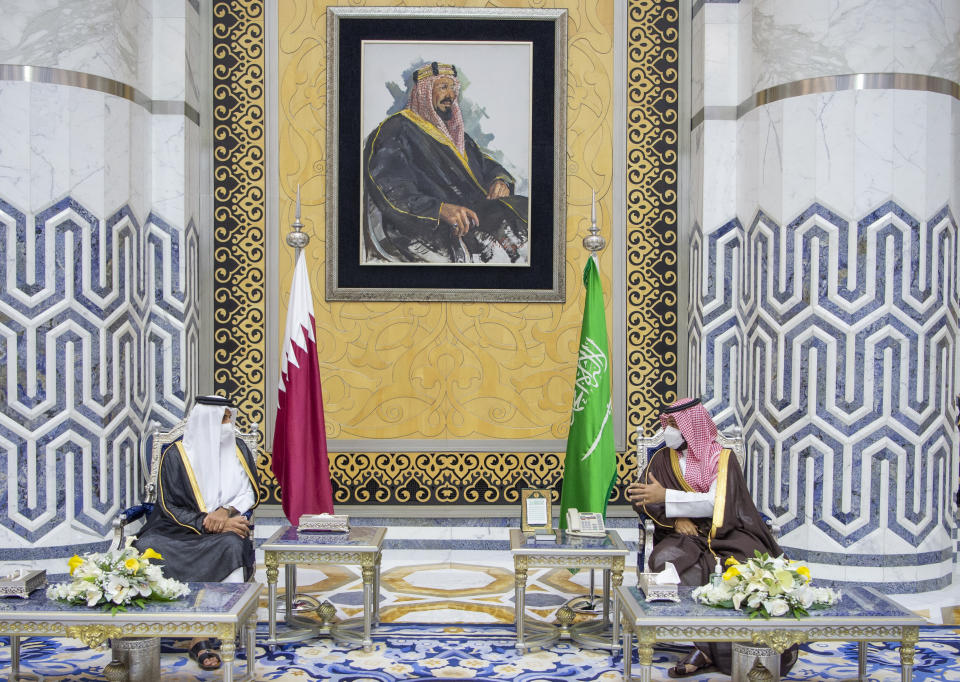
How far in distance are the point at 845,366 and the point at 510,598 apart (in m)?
2.42

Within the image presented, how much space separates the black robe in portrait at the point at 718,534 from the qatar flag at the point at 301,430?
74.6 inches

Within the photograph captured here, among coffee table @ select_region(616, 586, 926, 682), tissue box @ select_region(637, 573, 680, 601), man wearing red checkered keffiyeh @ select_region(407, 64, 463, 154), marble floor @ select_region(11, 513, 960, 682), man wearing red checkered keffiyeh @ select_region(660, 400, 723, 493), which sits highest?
man wearing red checkered keffiyeh @ select_region(407, 64, 463, 154)

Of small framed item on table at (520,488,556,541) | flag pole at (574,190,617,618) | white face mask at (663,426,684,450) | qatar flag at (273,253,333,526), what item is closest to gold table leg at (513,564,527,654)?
small framed item on table at (520,488,556,541)

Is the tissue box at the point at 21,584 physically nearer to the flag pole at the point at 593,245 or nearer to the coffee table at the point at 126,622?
the coffee table at the point at 126,622

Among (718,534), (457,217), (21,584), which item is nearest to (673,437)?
(718,534)

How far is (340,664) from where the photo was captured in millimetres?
3875

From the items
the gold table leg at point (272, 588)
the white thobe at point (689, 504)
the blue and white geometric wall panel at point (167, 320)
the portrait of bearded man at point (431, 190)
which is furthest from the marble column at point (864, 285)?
the blue and white geometric wall panel at point (167, 320)

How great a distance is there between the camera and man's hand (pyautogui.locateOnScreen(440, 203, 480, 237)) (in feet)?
20.0

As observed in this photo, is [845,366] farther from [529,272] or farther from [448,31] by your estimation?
[448,31]

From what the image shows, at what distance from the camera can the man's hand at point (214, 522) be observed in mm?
4270

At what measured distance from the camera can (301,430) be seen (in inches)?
197

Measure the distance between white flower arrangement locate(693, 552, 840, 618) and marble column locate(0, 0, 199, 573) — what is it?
149 inches

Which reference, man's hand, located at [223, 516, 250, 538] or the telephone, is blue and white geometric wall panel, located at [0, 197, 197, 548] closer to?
man's hand, located at [223, 516, 250, 538]

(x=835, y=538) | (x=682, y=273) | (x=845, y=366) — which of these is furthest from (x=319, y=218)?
(x=835, y=538)
